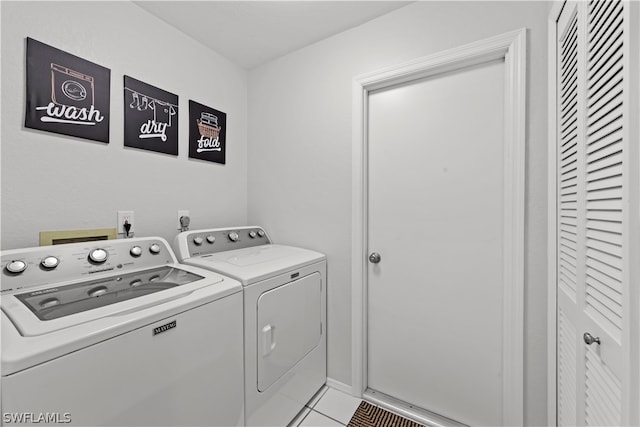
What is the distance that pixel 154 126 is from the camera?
1671mm

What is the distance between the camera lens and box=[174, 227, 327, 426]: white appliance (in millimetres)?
1278

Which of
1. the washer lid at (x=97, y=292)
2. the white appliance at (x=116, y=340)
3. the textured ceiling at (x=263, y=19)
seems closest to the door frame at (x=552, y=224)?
the textured ceiling at (x=263, y=19)

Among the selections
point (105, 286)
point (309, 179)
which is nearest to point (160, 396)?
point (105, 286)

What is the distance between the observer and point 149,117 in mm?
1643

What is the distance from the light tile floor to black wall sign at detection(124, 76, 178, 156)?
187cm

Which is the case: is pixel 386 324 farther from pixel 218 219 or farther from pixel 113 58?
pixel 113 58

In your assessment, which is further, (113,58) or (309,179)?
(309,179)

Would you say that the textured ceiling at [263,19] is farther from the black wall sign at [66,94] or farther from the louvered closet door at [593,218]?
the louvered closet door at [593,218]

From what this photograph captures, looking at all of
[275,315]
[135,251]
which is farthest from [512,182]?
[135,251]

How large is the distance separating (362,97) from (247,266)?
127cm

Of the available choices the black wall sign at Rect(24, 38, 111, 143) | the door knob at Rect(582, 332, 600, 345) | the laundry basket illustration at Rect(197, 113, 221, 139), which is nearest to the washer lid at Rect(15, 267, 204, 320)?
the black wall sign at Rect(24, 38, 111, 143)

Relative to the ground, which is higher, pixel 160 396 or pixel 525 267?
pixel 525 267

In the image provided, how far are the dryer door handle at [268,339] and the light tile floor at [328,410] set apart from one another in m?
0.56

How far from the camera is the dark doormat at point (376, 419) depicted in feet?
5.02
